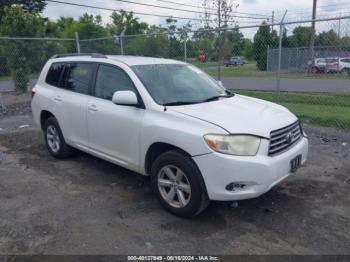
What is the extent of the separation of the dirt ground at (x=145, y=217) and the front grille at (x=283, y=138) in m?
0.78

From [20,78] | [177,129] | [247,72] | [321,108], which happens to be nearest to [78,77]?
[177,129]

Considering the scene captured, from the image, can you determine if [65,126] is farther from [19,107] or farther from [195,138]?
[19,107]

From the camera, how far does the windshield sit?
4250mm

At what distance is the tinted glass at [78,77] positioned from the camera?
16.7 ft

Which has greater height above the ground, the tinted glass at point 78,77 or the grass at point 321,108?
the tinted glass at point 78,77

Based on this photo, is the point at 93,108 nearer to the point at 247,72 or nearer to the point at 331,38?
the point at 331,38

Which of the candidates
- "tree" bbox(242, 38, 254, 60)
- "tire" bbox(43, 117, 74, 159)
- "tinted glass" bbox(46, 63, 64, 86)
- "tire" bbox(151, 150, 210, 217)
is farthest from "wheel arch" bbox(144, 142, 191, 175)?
"tree" bbox(242, 38, 254, 60)

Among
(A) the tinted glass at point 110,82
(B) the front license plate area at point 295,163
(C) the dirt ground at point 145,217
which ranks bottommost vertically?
(C) the dirt ground at point 145,217

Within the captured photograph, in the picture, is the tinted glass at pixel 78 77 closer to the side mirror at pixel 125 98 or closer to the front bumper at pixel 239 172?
the side mirror at pixel 125 98

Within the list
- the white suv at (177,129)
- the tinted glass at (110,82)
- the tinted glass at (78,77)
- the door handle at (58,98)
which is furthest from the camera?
the door handle at (58,98)

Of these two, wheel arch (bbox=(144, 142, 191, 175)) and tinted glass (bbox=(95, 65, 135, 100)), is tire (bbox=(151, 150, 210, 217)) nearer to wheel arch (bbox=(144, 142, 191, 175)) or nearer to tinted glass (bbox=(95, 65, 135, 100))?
wheel arch (bbox=(144, 142, 191, 175))

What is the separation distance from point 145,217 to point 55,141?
2793 millimetres

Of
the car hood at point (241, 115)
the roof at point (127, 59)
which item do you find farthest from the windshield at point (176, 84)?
the car hood at point (241, 115)

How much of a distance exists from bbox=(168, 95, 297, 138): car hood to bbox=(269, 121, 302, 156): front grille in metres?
0.06
